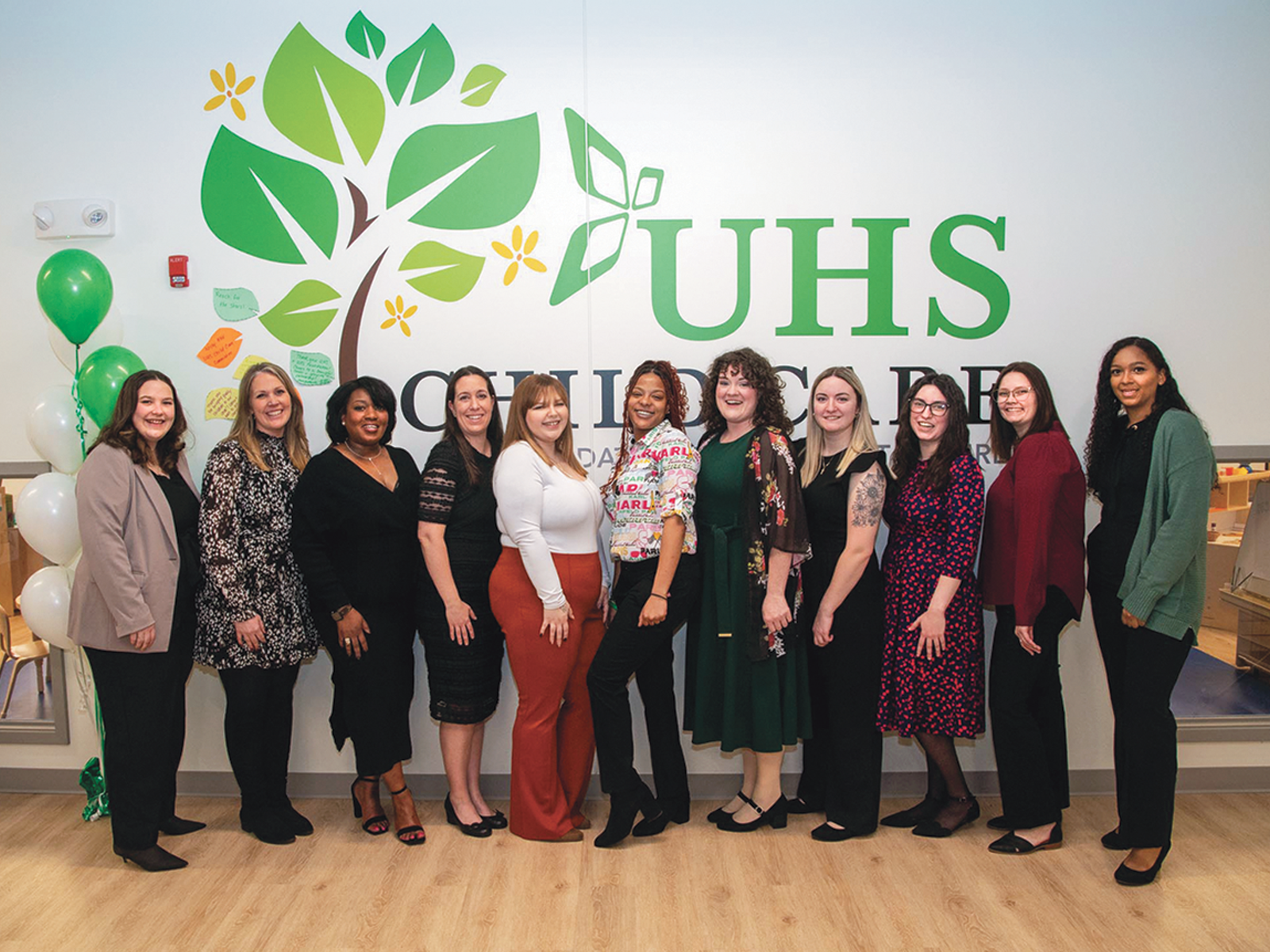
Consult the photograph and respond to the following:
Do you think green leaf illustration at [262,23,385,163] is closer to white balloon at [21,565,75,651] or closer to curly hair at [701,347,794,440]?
curly hair at [701,347,794,440]

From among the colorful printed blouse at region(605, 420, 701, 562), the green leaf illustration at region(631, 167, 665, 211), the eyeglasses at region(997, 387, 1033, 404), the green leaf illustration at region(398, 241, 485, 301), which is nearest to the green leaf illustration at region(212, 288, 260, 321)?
the green leaf illustration at region(398, 241, 485, 301)

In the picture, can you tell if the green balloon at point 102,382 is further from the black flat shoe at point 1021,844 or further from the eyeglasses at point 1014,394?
the black flat shoe at point 1021,844

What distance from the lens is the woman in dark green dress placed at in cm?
290

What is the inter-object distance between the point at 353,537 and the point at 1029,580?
2.36m

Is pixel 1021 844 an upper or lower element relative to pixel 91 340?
lower

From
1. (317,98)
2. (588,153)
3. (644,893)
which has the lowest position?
(644,893)

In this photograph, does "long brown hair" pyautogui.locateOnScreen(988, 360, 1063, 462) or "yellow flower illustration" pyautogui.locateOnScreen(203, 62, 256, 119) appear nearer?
"long brown hair" pyautogui.locateOnScreen(988, 360, 1063, 462)

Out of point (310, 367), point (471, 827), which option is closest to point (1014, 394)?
point (471, 827)

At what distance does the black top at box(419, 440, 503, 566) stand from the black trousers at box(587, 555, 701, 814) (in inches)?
20.3

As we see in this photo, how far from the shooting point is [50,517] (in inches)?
124

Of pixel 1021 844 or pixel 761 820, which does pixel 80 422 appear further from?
pixel 1021 844

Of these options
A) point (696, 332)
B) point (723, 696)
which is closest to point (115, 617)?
point (723, 696)

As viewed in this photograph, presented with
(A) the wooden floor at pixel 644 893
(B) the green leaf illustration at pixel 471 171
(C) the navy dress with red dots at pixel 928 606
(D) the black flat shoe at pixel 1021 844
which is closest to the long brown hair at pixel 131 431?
(B) the green leaf illustration at pixel 471 171

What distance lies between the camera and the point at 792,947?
246cm
